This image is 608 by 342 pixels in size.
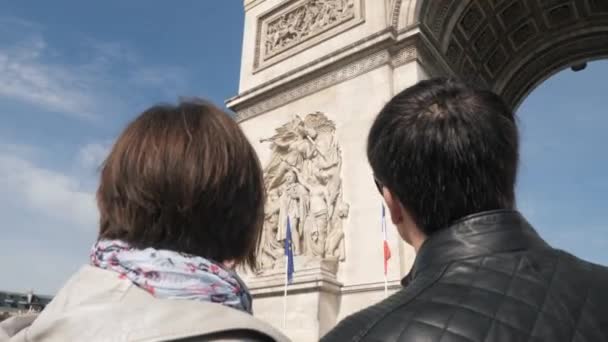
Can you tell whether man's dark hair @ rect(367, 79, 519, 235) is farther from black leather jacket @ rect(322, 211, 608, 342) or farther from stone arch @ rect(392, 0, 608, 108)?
stone arch @ rect(392, 0, 608, 108)

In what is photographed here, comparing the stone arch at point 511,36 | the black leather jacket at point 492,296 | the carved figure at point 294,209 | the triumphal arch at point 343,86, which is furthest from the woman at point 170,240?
the stone arch at point 511,36

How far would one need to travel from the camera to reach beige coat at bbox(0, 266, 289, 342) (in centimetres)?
82

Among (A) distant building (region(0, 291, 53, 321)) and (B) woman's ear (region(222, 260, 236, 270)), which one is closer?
(B) woman's ear (region(222, 260, 236, 270))

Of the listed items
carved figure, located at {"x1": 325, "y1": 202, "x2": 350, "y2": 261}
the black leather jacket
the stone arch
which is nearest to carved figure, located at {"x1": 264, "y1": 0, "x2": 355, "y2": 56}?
the stone arch

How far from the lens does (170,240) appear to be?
106 centimetres

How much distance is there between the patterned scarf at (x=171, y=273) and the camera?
0.96 m

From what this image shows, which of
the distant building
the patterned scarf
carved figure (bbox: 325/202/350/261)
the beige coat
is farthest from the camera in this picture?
the distant building

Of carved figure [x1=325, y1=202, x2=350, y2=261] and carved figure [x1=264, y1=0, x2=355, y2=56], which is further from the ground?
carved figure [x1=264, y1=0, x2=355, y2=56]

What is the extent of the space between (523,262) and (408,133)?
1.29 ft

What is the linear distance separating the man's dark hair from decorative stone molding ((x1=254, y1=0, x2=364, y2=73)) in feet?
27.7

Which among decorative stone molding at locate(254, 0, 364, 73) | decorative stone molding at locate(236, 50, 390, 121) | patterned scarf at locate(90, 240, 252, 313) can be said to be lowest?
patterned scarf at locate(90, 240, 252, 313)

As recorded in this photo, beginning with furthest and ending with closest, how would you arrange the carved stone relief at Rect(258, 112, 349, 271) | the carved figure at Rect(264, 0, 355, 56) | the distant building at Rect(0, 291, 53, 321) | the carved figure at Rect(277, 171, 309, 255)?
1. the distant building at Rect(0, 291, 53, 321)
2. the carved figure at Rect(264, 0, 355, 56)
3. the carved figure at Rect(277, 171, 309, 255)
4. the carved stone relief at Rect(258, 112, 349, 271)

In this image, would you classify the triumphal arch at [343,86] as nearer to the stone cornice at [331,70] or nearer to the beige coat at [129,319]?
the stone cornice at [331,70]

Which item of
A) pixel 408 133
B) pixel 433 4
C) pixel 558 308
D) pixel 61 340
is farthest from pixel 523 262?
pixel 433 4
